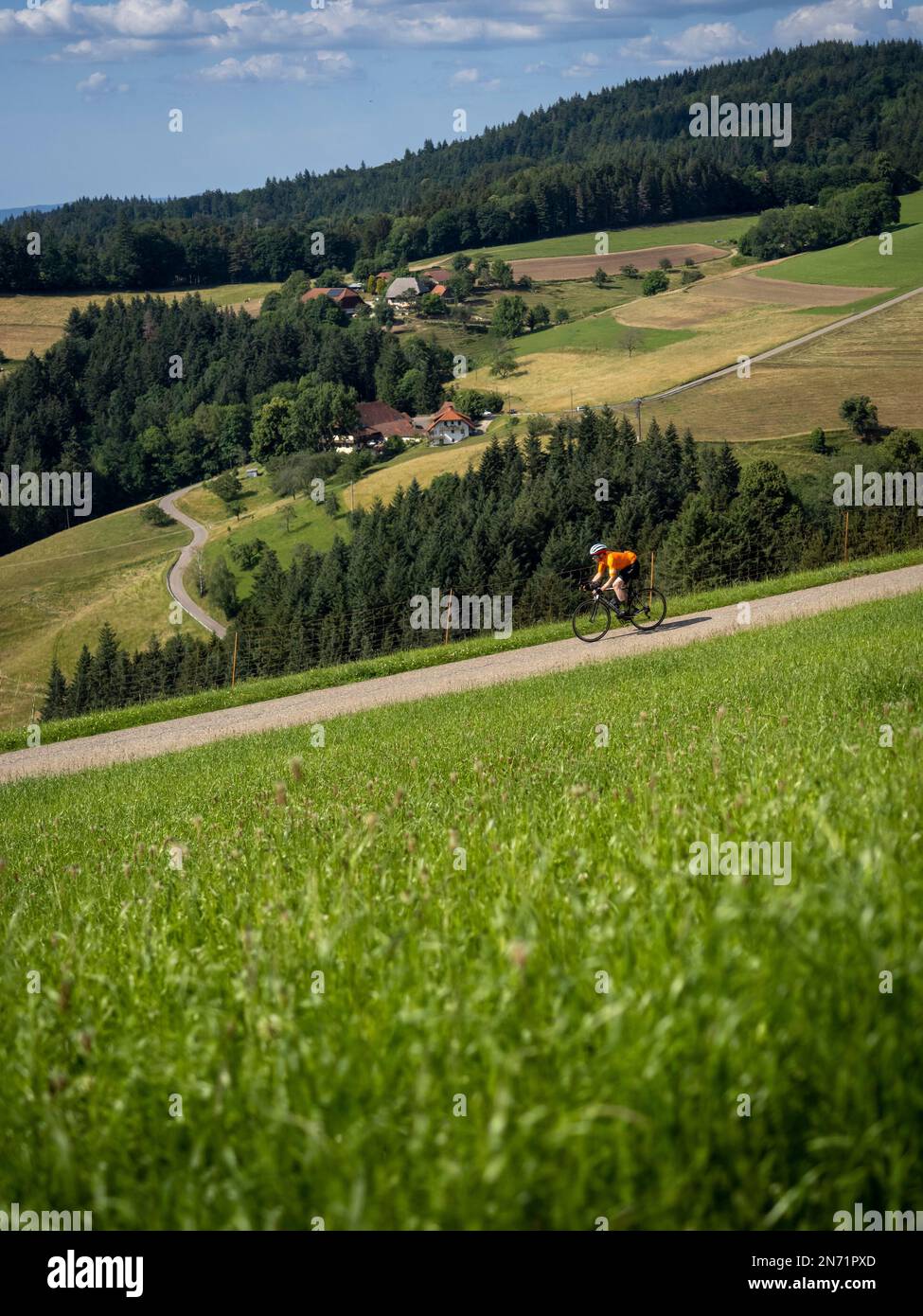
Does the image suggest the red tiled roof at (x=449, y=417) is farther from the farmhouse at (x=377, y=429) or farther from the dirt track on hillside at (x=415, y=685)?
the dirt track on hillside at (x=415, y=685)

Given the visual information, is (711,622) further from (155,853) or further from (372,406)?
(372,406)

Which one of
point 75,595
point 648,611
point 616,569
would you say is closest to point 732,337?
point 75,595

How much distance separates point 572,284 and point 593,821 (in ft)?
622

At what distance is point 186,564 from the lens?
123 m

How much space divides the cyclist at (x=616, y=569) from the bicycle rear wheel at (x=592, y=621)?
634 mm

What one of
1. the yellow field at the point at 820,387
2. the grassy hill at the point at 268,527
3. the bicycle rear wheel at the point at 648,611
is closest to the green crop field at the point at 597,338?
the yellow field at the point at 820,387

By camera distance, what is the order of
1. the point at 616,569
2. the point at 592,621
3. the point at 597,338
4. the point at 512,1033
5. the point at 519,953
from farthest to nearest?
the point at 597,338, the point at 592,621, the point at 616,569, the point at 512,1033, the point at 519,953

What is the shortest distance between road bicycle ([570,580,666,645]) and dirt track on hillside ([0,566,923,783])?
304 mm

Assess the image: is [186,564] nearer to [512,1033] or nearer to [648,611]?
[648,611]

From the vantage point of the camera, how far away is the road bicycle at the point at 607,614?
989 inches

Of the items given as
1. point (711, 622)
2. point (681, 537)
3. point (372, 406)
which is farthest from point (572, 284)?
point (711, 622)

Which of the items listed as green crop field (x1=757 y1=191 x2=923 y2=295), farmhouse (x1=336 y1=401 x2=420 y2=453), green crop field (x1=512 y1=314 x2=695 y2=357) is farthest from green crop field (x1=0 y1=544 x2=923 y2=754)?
farmhouse (x1=336 y1=401 x2=420 y2=453)

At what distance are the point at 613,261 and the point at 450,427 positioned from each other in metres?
60.3

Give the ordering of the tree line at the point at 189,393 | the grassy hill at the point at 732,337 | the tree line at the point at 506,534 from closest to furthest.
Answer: the tree line at the point at 506,534, the grassy hill at the point at 732,337, the tree line at the point at 189,393
